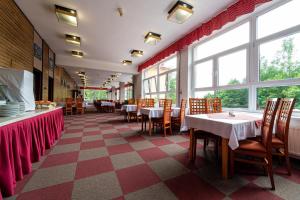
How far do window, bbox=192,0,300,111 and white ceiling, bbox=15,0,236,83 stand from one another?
0.83m

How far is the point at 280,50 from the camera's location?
2.65 meters

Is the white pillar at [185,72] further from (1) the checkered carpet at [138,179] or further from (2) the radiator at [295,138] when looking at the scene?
(2) the radiator at [295,138]

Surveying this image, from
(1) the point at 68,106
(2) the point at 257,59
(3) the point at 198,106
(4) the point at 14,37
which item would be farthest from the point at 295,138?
(1) the point at 68,106

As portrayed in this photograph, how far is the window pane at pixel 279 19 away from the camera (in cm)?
247

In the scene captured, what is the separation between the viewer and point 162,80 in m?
6.83

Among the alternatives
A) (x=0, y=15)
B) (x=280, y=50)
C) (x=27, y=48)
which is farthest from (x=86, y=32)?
(x=280, y=50)

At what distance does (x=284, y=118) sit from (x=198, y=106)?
1.45 m

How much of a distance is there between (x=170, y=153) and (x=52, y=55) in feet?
22.5

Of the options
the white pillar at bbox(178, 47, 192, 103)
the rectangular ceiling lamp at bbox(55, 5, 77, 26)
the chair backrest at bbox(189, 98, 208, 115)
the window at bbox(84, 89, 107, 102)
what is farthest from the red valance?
the window at bbox(84, 89, 107, 102)

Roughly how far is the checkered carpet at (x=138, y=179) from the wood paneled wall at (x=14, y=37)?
93.2 inches

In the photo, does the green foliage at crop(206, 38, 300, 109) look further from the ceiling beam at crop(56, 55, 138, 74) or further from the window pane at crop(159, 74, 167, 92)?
the ceiling beam at crop(56, 55, 138, 74)

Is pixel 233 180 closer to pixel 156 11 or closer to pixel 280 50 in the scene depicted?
pixel 280 50

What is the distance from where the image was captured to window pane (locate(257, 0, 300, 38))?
2472mm

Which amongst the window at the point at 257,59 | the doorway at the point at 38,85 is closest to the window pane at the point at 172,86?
the window at the point at 257,59
